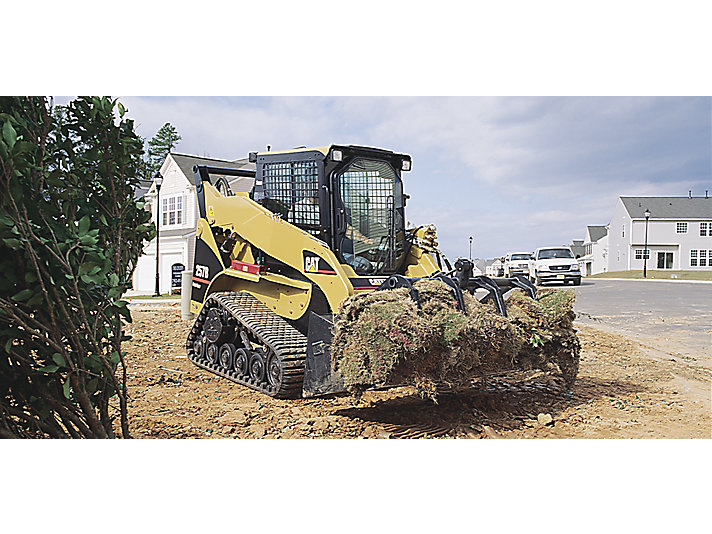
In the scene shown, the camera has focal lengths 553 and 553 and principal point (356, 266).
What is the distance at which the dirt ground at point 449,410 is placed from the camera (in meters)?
4.75

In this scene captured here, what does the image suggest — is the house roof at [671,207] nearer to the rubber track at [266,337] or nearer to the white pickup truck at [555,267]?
the white pickup truck at [555,267]

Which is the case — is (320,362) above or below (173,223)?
below

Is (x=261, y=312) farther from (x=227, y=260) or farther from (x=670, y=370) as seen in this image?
(x=670, y=370)

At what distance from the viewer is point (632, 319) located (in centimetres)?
1260

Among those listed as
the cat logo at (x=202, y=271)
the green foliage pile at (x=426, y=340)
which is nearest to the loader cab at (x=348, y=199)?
the cat logo at (x=202, y=271)

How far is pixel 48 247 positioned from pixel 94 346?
65 centimetres

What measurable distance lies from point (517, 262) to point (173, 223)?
13.9 metres

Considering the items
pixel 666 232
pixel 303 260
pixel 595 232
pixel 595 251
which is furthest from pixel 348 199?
pixel 595 232

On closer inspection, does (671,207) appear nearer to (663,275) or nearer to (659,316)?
(663,275)

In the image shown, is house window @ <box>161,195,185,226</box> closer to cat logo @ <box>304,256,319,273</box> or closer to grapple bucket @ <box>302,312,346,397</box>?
cat logo @ <box>304,256,319,273</box>

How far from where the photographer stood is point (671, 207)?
111 feet

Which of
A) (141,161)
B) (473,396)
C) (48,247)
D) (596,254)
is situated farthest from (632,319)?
(596,254)

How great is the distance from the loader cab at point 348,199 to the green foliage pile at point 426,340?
1.60 m

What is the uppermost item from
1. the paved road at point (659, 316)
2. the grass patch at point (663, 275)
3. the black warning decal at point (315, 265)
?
the black warning decal at point (315, 265)
